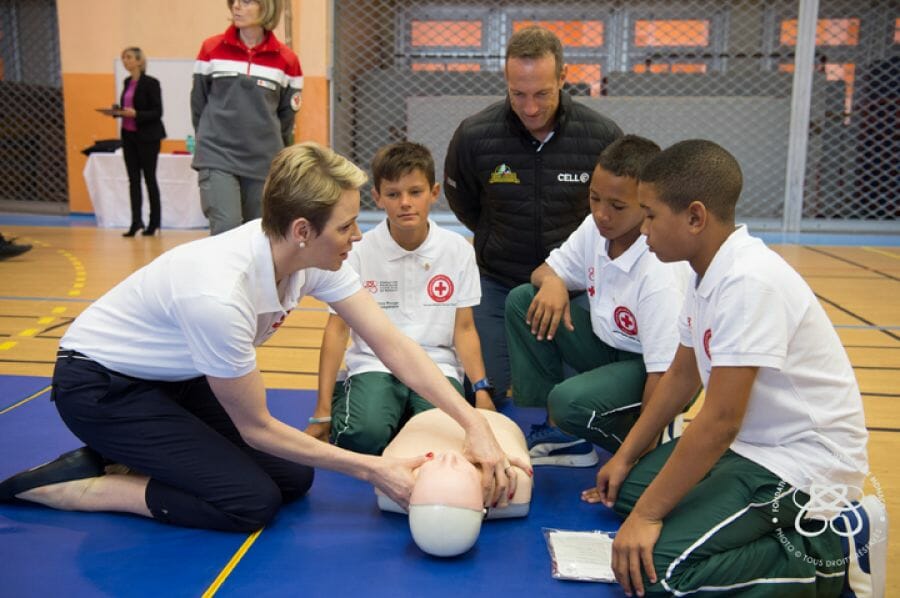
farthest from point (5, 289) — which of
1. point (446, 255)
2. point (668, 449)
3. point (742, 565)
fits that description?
point (742, 565)

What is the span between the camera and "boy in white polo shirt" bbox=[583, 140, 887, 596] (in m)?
1.61

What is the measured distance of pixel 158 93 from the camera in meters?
7.27

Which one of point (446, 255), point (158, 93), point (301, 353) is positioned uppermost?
point (158, 93)

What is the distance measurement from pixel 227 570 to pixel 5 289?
3.89m

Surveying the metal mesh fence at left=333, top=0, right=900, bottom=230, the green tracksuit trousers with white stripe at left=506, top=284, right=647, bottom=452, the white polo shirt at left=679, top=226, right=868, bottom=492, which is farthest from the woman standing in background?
the white polo shirt at left=679, top=226, right=868, bottom=492

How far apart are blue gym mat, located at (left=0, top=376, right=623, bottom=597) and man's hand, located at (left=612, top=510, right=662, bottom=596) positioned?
10 cm

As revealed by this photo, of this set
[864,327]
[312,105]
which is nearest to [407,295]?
[864,327]

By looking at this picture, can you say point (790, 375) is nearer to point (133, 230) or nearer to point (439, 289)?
point (439, 289)

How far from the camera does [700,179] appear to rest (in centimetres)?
164

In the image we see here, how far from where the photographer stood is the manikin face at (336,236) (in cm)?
185

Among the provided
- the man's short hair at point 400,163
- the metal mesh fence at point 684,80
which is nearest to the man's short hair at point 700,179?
the man's short hair at point 400,163

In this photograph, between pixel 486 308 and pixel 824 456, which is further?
pixel 486 308

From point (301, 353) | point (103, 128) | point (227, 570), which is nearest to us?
point (227, 570)

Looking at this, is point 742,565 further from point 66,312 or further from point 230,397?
point 66,312
